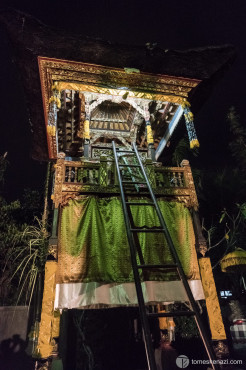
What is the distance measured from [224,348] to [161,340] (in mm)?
3784

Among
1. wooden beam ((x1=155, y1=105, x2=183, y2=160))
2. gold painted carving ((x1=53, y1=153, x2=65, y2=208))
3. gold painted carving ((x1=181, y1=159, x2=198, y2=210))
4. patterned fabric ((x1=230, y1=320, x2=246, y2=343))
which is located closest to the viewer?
gold painted carving ((x1=53, y1=153, x2=65, y2=208))

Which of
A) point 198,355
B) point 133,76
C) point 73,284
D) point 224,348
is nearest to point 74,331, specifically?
point 198,355

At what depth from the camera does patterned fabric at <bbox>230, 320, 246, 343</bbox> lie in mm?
8863

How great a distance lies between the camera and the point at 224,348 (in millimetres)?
4820

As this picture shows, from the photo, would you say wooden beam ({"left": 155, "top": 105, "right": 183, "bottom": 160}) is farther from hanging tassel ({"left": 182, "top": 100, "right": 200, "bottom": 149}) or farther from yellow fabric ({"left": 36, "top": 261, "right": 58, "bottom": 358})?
yellow fabric ({"left": 36, "top": 261, "right": 58, "bottom": 358})

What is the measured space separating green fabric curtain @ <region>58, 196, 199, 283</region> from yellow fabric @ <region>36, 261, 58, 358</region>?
23 cm

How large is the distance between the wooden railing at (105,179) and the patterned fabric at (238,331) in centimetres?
651

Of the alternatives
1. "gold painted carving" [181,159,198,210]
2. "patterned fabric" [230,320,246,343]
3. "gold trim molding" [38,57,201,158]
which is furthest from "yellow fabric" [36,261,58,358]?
"patterned fabric" [230,320,246,343]

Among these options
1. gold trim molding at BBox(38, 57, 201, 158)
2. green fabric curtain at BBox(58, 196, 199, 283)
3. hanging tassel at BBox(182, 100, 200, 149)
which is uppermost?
gold trim molding at BBox(38, 57, 201, 158)

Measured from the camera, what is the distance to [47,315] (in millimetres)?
4750

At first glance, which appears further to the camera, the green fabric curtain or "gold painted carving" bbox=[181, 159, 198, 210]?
"gold painted carving" bbox=[181, 159, 198, 210]

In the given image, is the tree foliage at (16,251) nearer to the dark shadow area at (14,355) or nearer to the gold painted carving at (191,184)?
the dark shadow area at (14,355)

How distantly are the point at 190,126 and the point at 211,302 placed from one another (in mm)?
4982

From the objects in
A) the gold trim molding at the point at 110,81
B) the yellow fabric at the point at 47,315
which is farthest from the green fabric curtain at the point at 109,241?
the gold trim molding at the point at 110,81
